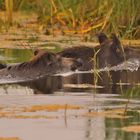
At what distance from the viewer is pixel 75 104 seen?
8820 millimetres

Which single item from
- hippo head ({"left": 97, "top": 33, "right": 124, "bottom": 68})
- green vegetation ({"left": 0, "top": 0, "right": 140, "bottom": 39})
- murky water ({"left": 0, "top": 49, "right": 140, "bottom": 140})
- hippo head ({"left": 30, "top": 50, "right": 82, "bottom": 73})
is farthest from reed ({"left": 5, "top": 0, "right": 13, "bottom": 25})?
murky water ({"left": 0, "top": 49, "right": 140, "bottom": 140})

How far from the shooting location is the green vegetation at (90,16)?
1499cm

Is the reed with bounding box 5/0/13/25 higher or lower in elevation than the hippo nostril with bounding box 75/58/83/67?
higher

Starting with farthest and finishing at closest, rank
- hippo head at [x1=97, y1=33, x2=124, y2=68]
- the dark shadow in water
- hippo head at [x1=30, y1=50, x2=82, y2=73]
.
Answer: hippo head at [x1=97, y1=33, x2=124, y2=68], hippo head at [x1=30, y1=50, x2=82, y2=73], the dark shadow in water

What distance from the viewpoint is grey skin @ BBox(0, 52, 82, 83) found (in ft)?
37.0

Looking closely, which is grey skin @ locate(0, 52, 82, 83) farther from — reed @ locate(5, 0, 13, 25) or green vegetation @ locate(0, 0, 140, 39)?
reed @ locate(5, 0, 13, 25)

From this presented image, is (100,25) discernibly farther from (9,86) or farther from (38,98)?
(38,98)

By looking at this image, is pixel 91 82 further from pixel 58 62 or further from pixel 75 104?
pixel 75 104

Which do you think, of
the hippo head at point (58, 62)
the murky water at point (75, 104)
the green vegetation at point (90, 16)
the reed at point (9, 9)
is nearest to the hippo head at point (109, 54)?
the murky water at point (75, 104)

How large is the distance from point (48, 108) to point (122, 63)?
4.38 metres

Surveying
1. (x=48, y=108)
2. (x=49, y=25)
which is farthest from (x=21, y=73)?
(x=49, y=25)

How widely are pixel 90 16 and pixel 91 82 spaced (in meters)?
5.63

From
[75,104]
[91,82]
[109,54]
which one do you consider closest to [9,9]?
[109,54]

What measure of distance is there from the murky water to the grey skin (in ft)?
0.65
